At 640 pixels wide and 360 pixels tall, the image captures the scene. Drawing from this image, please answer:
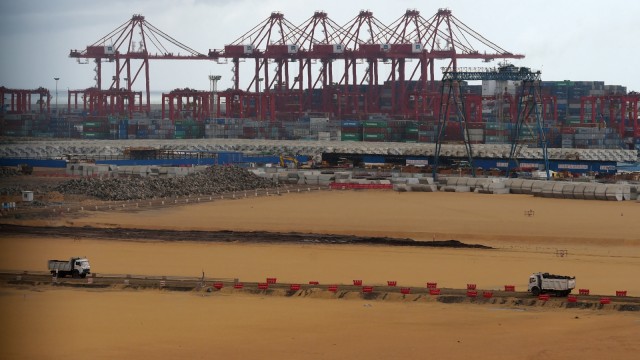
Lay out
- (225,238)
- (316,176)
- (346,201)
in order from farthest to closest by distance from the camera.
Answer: (316,176)
(346,201)
(225,238)

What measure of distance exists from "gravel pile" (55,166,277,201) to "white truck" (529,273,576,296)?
127ft

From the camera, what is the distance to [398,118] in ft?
515

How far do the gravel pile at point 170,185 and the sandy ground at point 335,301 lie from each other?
6.47 meters

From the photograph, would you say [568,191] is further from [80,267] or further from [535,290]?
[80,267]

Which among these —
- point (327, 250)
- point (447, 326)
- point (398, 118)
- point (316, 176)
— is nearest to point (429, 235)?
point (327, 250)

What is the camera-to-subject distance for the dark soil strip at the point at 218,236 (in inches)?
1988

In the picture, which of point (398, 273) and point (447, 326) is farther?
point (398, 273)

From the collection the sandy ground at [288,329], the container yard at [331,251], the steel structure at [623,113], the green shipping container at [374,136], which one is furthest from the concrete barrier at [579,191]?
the green shipping container at [374,136]

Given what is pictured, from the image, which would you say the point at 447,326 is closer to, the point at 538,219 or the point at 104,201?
the point at 538,219

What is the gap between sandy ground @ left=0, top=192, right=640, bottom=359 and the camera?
28.4m

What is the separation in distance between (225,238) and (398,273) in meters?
13.0

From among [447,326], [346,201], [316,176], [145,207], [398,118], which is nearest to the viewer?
[447,326]

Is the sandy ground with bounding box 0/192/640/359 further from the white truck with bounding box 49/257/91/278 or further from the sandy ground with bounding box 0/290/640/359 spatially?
the white truck with bounding box 49/257/91/278

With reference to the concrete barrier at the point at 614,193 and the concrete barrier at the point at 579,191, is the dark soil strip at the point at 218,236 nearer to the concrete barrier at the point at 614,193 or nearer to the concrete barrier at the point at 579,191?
the concrete barrier at the point at 614,193
